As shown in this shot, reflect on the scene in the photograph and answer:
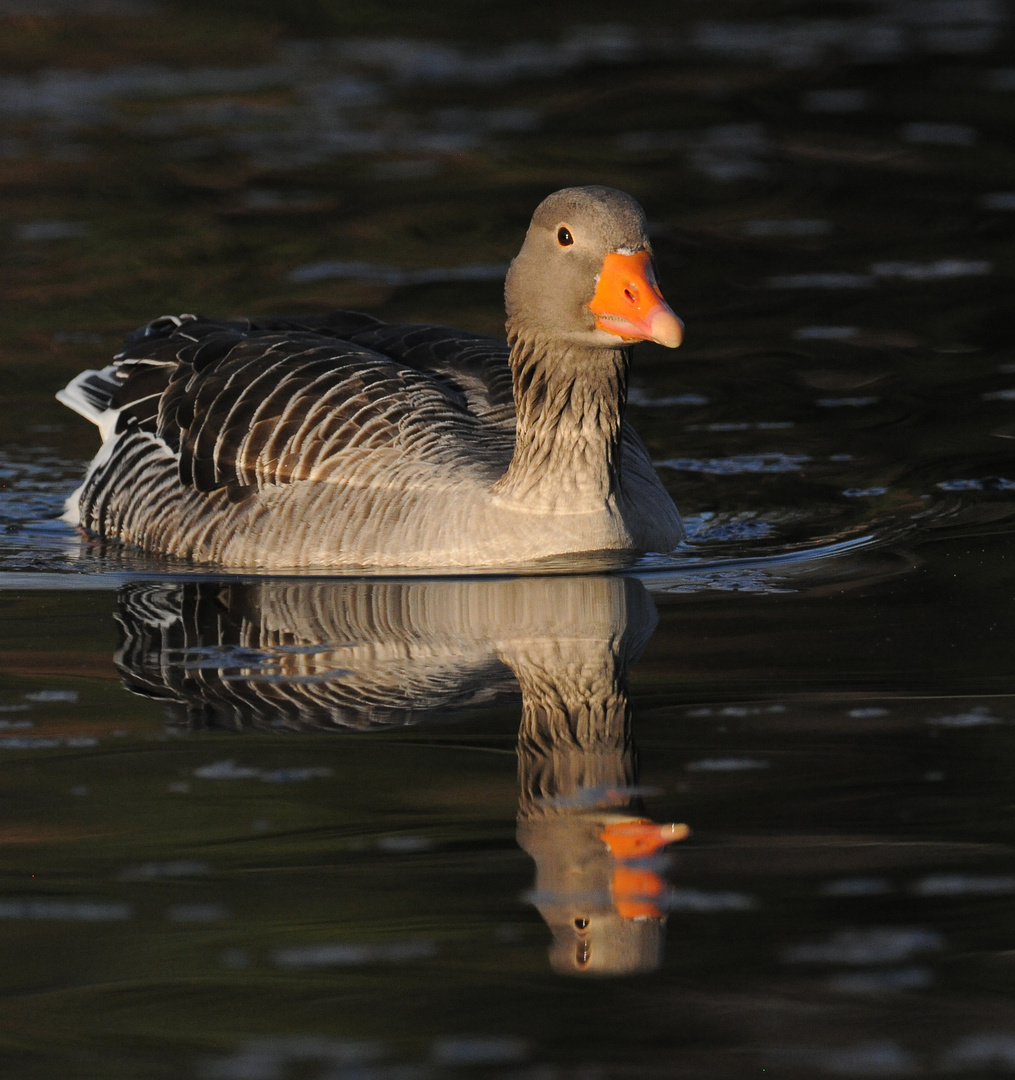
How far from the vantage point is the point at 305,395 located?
11461mm

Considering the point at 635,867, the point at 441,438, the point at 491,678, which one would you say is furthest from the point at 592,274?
the point at 635,867

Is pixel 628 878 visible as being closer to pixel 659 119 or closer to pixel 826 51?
pixel 659 119

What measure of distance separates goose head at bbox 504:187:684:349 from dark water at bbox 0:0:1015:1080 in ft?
4.51

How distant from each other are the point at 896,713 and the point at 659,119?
15661 mm

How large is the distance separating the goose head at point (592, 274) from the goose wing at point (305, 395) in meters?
1.03

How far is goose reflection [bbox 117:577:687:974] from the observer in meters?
6.43

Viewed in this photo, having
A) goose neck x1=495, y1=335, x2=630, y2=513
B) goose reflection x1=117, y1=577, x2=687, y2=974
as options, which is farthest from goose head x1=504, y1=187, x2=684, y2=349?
goose reflection x1=117, y1=577, x2=687, y2=974

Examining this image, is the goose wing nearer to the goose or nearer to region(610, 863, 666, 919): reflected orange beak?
the goose

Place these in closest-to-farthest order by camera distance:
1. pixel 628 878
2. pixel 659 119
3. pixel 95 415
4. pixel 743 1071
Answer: pixel 743 1071
pixel 628 878
pixel 95 415
pixel 659 119

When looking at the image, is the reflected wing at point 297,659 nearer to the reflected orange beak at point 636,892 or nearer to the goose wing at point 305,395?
the goose wing at point 305,395

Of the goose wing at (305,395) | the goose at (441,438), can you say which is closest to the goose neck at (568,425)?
the goose at (441,438)

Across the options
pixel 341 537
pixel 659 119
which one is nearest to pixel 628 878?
pixel 341 537

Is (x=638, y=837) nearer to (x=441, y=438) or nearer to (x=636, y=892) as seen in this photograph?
(x=636, y=892)

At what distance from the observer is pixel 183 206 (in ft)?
65.9
